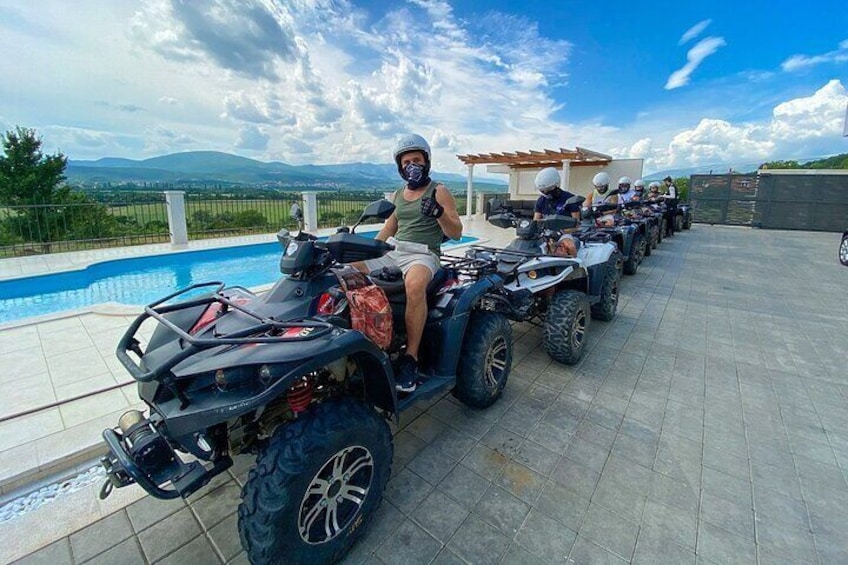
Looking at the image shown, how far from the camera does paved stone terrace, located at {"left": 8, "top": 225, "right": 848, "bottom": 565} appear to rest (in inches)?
60.5

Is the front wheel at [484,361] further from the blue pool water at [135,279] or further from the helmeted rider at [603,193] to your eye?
the blue pool water at [135,279]

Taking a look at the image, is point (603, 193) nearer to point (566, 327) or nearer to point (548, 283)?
point (548, 283)

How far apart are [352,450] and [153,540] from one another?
3.14 feet

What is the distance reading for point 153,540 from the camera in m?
1.55

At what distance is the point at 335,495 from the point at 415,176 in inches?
66.1

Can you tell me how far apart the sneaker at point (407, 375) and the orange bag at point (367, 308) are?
13.7 inches

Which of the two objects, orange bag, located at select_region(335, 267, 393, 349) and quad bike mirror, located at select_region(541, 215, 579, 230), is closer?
orange bag, located at select_region(335, 267, 393, 349)

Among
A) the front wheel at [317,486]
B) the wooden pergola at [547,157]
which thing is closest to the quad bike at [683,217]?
the wooden pergola at [547,157]

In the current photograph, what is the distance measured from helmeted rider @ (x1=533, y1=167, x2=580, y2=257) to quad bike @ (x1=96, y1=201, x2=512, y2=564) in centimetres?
270

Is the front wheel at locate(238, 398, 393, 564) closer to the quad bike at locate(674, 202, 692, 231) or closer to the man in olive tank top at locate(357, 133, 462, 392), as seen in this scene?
the man in olive tank top at locate(357, 133, 462, 392)

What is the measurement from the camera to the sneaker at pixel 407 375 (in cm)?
192

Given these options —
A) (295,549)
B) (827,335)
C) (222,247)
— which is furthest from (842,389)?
(222,247)

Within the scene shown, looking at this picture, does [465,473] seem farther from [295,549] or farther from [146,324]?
[146,324]

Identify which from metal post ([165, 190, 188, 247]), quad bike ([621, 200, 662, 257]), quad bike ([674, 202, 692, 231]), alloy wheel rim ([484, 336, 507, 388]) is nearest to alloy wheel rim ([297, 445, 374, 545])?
alloy wheel rim ([484, 336, 507, 388])
